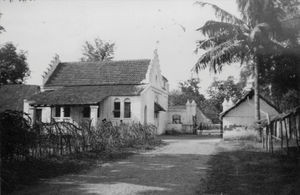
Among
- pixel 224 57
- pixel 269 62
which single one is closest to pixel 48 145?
pixel 224 57

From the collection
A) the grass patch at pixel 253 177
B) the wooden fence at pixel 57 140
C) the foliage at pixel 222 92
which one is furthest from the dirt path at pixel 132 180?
the foliage at pixel 222 92

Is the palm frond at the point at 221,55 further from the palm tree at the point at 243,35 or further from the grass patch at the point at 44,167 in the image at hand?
the grass patch at the point at 44,167

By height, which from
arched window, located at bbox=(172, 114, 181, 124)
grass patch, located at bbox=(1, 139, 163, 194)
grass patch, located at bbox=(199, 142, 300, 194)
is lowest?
grass patch, located at bbox=(199, 142, 300, 194)

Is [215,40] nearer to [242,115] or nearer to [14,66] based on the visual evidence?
[242,115]

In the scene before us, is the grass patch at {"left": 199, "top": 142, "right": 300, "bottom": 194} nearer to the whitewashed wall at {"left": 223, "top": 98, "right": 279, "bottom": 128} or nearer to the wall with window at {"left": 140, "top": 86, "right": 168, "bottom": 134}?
the whitewashed wall at {"left": 223, "top": 98, "right": 279, "bottom": 128}

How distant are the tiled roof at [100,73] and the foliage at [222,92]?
35374 millimetres

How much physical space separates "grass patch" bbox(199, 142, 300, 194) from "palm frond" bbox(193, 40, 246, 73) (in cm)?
1000

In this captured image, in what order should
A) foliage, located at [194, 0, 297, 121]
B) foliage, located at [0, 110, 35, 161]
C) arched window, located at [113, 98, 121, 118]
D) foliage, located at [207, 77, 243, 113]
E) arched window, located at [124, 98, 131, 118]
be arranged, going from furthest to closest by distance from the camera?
foliage, located at [207, 77, 243, 113], arched window, located at [113, 98, 121, 118], arched window, located at [124, 98, 131, 118], foliage, located at [194, 0, 297, 121], foliage, located at [0, 110, 35, 161]

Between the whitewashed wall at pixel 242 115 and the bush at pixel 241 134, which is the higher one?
the whitewashed wall at pixel 242 115

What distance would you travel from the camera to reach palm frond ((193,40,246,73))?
843 inches

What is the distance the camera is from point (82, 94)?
30.7 metres

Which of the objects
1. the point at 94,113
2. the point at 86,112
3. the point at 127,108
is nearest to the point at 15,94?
the point at 86,112

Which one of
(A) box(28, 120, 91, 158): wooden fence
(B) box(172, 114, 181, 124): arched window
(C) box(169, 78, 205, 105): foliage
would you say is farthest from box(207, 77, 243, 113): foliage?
(A) box(28, 120, 91, 158): wooden fence

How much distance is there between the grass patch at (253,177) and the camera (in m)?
7.67
